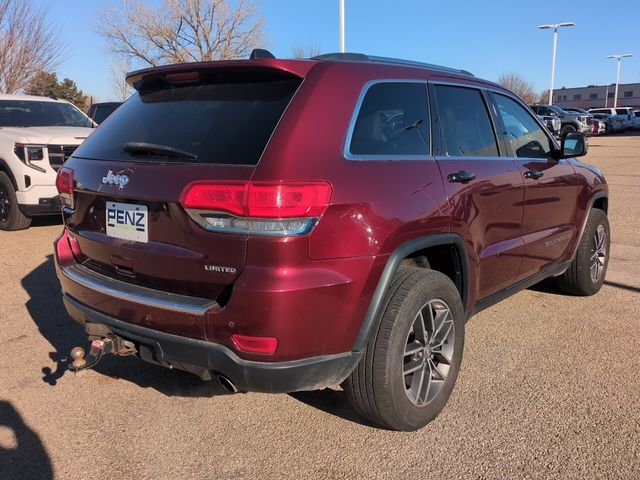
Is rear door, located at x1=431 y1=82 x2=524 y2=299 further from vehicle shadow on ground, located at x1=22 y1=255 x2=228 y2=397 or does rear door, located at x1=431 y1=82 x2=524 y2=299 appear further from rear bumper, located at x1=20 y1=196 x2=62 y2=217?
rear bumper, located at x1=20 y1=196 x2=62 y2=217

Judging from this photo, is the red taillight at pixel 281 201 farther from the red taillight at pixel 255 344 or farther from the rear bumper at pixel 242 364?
the rear bumper at pixel 242 364

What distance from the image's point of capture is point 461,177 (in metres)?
3.16

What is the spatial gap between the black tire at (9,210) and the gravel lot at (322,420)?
142 inches

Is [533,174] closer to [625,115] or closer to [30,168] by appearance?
[30,168]

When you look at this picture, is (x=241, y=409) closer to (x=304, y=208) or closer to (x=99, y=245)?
(x=99, y=245)

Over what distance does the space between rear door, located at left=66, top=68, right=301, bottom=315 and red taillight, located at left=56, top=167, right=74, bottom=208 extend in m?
0.08

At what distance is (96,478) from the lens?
2615 millimetres

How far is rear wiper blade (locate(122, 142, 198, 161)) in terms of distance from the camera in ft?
8.53

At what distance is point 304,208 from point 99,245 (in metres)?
1.20

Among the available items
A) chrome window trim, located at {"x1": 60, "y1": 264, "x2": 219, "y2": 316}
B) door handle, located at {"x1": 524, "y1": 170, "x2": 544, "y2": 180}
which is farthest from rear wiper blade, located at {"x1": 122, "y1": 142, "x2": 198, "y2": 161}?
door handle, located at {"x1": 524, "y1": 170, "x2": 544, "y2": 180}

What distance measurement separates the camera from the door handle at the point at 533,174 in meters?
3.90

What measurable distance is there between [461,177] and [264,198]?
1.34 m

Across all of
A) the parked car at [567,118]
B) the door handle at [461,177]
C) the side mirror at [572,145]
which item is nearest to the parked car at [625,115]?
the parked car at [567,118]

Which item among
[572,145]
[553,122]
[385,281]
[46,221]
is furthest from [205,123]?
[553,122]
